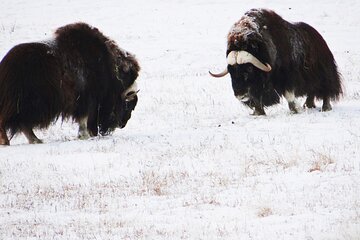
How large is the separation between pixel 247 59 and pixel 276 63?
2.21 feet

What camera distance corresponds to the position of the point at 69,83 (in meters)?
9.78

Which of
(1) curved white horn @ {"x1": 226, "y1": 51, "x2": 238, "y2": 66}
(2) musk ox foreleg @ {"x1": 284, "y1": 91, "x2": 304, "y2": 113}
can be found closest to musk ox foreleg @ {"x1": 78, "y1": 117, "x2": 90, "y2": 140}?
(1) curved white horn @ {"x1": 226, "y1": 51, "x2": 238, "y2": 66}

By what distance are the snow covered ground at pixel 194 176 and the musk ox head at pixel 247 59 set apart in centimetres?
56

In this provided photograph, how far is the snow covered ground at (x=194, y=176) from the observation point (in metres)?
5.30

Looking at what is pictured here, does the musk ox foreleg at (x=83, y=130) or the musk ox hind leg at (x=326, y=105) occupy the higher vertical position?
the musk ox foreleg at (x=83, y=130)

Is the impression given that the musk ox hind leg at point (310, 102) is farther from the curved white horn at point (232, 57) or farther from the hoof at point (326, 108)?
the curved white horn at point (232, 57)

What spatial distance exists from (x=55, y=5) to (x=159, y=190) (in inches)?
1144

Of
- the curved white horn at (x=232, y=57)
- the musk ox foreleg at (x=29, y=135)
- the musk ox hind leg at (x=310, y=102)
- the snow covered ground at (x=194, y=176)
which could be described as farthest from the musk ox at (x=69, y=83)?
the musk ox hind leg at (x=310, y=102)

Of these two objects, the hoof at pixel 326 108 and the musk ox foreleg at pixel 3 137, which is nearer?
the musk ox foreleg at pixel 3 137

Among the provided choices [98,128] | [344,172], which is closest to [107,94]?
[98,128]

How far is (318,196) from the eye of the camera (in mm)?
5758

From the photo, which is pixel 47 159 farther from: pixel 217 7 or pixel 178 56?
pixel 217 7

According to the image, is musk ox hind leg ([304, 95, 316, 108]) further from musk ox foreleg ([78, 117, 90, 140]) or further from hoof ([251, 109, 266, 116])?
musk ox foreleg ([78, 117, 90, 140])

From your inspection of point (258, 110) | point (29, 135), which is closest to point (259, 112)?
point (258, 110)
